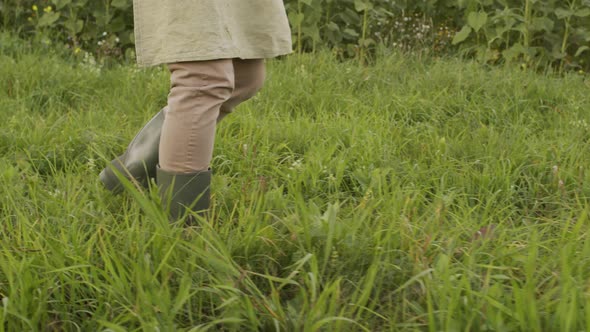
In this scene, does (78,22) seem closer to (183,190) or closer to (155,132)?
(155,132)

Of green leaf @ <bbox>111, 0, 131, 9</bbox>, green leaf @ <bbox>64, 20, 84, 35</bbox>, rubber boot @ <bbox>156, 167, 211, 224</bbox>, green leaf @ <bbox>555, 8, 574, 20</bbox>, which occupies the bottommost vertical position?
rubber boot @ <bbox>156, 167, 211, 224</bbox>

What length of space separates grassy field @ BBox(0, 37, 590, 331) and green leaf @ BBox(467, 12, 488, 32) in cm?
70

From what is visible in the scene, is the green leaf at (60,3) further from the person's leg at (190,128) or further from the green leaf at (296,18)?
the person's leg at (190,128)

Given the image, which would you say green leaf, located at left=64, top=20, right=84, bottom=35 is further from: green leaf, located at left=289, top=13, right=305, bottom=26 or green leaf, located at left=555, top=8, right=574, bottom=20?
green leaf, located at left=555, top=8, right=574, bottom=20

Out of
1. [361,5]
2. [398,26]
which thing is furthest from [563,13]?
[361,5]

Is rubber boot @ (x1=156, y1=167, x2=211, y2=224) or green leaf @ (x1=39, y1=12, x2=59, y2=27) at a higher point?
green leaf @ (x1=39, y1=12, x2=59, y2=27)

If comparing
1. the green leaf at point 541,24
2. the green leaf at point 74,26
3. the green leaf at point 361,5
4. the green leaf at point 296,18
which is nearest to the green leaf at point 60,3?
the green leaf at point 74,26

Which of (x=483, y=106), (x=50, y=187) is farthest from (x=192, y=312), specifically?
(x=483, y=106)

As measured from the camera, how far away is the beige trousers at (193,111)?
2131mm

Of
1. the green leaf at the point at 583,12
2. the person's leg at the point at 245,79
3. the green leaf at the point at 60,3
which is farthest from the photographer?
the green leaf at the point at 60,3

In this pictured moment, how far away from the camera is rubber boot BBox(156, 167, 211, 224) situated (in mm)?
2191

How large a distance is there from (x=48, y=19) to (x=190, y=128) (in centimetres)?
322

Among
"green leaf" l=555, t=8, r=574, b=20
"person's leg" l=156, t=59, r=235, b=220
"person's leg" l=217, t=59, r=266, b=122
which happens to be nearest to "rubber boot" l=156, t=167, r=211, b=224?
"person's leg" l=156, t=59, r=235, b=220

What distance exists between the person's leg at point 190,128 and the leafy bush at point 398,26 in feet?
8.15
